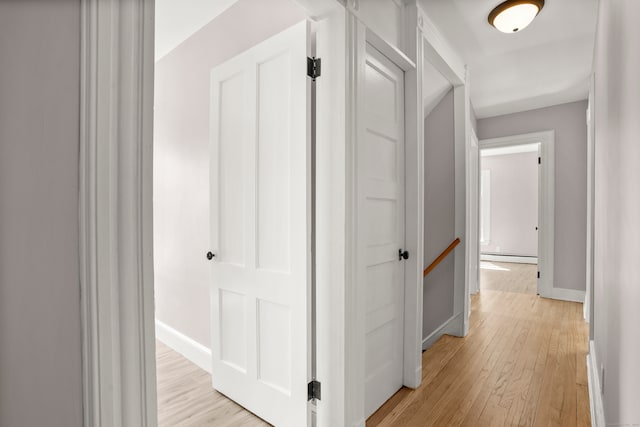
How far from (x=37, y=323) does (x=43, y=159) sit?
32cm

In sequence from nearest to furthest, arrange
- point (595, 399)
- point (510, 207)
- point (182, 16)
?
point (595, 399) < point (182, 16) < point (510, 207)

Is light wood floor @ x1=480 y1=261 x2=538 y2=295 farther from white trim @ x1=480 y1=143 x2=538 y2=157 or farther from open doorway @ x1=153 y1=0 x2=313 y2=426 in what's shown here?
open doorway @ x1=153 y1=0 x2=313 y2=426

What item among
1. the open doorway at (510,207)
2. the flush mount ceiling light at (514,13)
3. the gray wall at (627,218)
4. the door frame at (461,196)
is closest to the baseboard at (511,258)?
the open doorway at (510,207)

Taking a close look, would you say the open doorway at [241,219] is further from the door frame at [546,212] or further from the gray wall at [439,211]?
the door frame at [546,212]

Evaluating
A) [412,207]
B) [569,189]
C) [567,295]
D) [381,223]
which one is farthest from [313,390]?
[569,189]

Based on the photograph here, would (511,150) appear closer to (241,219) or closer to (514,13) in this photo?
(514,13)

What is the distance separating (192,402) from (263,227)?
123cm

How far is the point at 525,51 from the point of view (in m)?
3.01

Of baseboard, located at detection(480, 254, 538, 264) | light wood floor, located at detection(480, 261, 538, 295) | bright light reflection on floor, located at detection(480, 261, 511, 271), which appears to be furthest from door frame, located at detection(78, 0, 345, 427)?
baseboard, located at detection(480, 254, 538, 264)

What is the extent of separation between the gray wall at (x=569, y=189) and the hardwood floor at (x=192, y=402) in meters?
4.52

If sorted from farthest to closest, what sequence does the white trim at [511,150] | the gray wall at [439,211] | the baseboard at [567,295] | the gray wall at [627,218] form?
1. the white trim at [511,150]
2. the baseboard at [567,295]
3. the gray wall at [439,211]
4. the gray wall at [627,218]

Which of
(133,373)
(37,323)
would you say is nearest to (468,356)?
(133,373)

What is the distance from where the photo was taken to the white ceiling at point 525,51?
92.3 inches

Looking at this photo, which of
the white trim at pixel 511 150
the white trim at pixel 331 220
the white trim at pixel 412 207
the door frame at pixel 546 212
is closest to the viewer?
the white trim at pixel 331 220
